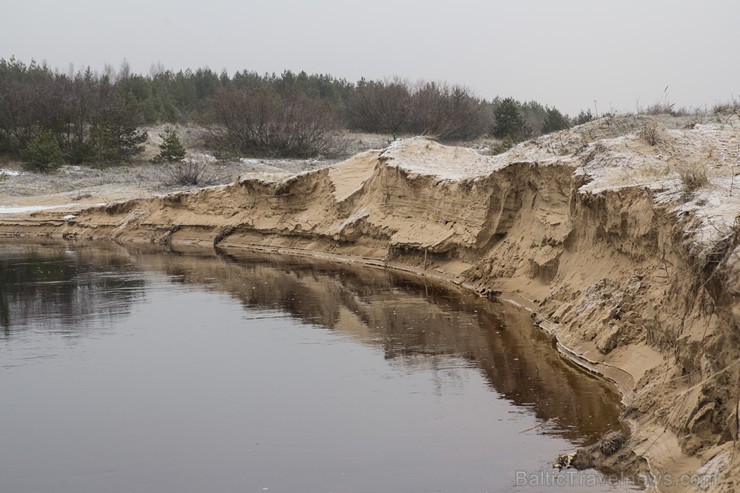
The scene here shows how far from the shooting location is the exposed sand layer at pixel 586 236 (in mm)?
7832

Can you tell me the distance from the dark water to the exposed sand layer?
28.4 inches

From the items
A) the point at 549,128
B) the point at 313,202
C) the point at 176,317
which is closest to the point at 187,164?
the point at 313,202

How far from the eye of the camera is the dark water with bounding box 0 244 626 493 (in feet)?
27.9

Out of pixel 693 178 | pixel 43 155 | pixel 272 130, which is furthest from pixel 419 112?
pixel 693 178

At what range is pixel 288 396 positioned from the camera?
426 inches

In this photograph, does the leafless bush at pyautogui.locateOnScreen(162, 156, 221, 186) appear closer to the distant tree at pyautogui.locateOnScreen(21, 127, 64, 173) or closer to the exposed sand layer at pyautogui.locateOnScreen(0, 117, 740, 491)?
the exposed sand layer at pyautogui.locateOnScreen(0, 117, 740, 491)

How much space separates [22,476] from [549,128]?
32729mm

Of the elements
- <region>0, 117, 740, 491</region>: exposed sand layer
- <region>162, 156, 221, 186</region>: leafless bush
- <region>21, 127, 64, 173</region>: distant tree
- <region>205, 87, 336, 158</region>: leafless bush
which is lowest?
<region>0, 117, 740, 491</region>: exposed sand layer

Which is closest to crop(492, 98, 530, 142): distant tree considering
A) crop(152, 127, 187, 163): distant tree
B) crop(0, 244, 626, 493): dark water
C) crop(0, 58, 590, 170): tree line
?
crop(0, 58, 590, 170): tree line

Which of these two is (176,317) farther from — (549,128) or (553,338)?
(549,128)

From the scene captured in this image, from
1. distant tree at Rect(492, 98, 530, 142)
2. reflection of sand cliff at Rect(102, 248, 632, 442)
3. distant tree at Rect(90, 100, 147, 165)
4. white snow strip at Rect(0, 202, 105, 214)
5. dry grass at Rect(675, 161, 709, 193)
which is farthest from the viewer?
distant tree at Rect(492, 98, 530, 142)

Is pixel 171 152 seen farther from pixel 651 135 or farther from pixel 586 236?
pixel 651 135

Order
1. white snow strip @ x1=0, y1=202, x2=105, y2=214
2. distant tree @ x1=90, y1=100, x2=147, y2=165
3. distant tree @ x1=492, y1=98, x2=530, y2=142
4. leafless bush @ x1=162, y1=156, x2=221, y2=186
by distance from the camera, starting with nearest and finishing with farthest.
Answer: white snow strip @ x1=0, y1=202, x2=105, y2=214
leafless bush @ x1=162, y1=156, x2=221, y2=186
distant tree @ x1=90, y1=100, x2=147, y2=165
distant tree @ x1=492, y1=98, x2=530, y2=142

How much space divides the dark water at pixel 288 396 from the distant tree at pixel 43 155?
21895 mm
